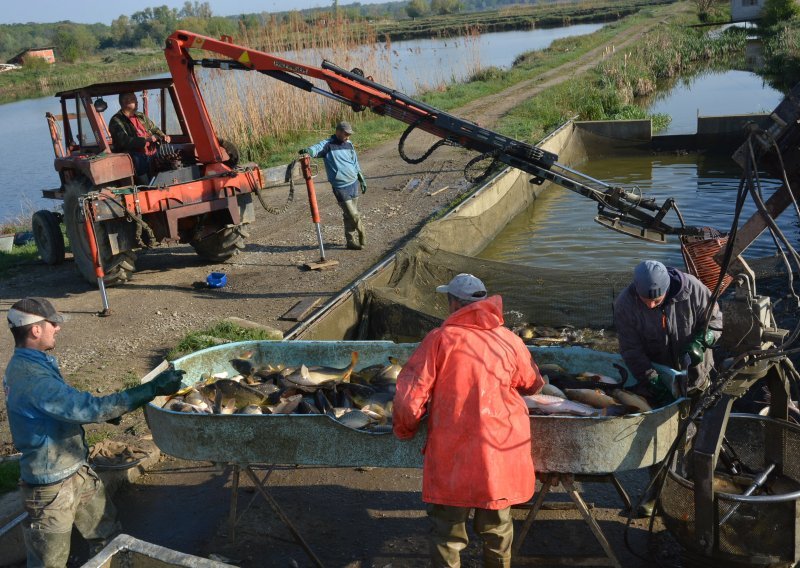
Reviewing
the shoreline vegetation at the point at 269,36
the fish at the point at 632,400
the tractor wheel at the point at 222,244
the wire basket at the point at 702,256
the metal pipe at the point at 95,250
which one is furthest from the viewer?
the shoreline vegetation at the point at 269,36

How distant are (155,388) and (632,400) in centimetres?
286

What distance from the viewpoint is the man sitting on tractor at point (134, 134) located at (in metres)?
11.0

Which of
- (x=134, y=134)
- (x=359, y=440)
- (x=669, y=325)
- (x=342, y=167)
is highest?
(x=134, y=134)

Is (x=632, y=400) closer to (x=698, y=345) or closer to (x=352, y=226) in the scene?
(x=698, y=345)

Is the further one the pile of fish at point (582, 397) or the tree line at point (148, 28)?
the tree line at point (148, 28)

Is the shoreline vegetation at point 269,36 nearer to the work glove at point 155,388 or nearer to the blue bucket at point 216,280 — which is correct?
the blue bucket at point 216,280

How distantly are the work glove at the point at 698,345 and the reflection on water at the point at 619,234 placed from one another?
675cm

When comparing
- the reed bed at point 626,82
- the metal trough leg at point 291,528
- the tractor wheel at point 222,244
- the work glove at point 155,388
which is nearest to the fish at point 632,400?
the metal trough leg at point 291,528

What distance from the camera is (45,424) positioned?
461 centimetres

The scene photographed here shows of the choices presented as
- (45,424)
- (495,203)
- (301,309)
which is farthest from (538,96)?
(45,424)

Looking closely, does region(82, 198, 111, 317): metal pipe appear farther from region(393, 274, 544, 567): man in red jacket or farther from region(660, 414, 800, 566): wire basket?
region(660, 414, 800, 566): wire basket

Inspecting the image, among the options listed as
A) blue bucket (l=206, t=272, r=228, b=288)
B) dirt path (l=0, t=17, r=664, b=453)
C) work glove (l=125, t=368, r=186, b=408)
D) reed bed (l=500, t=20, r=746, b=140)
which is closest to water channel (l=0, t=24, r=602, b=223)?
reed bed (l=500, t=20, r=746, b=140)

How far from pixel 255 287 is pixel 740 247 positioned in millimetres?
6825

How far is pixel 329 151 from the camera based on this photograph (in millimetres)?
11594
